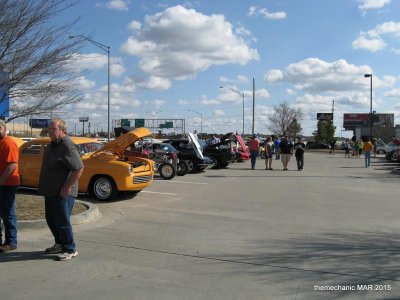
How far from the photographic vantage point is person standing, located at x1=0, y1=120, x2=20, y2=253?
21.1 ft

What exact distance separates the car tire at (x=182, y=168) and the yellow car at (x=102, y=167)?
6511mm

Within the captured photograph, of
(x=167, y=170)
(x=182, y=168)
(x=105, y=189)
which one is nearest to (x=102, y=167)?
(x=105, y=189)

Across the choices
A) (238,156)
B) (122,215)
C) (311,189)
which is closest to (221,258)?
(122,215)

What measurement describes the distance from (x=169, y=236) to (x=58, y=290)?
286 cm

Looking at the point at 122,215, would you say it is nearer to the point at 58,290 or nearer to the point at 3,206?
the point at 3,206

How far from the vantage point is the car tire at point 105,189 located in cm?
1170

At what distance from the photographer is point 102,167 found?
1173cm

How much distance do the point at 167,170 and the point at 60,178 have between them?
37.2 feet

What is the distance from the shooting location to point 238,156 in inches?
1120

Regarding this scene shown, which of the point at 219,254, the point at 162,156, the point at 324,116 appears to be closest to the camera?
the point at 219,254

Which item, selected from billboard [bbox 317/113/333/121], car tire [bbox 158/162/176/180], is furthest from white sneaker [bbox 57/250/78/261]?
billboard [bbox 317/113/333/121]

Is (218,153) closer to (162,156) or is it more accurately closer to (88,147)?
(162,156)

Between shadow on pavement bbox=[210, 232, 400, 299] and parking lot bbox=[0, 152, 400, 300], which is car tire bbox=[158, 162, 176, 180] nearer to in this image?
parking lot bbox=[0, 152, 400, 300]

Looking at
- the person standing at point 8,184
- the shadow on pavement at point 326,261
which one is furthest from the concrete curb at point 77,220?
the shadow on pavement at point 326,261
